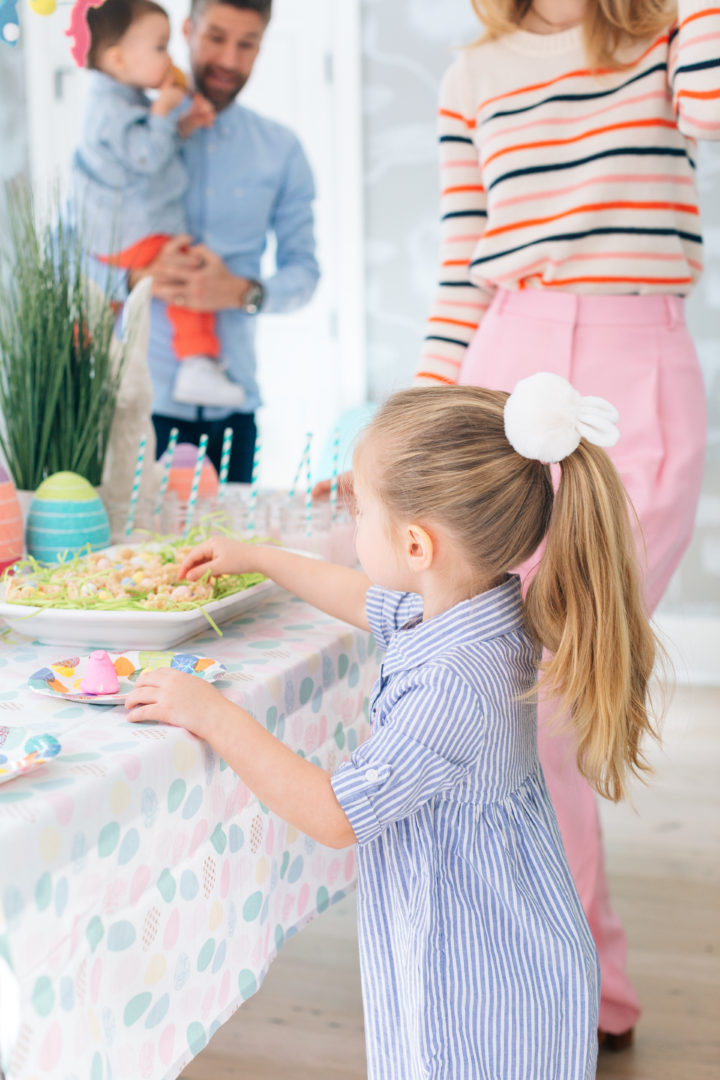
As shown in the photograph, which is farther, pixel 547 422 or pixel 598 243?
pixel 598 243

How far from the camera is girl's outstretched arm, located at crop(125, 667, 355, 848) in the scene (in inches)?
32.3

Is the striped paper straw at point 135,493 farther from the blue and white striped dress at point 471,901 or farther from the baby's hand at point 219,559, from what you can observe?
the blue and white striped dress at point 471,901

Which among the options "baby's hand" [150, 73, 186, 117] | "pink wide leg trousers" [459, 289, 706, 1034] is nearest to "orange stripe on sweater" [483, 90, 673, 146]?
"pink wide leg trousers" [459, 289, 706, 1034]

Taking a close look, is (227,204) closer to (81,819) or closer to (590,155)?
(590,155)

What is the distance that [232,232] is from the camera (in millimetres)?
3230

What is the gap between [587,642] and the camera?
3.12ft

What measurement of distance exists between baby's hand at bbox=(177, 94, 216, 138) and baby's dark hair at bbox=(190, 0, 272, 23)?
0.29 metres

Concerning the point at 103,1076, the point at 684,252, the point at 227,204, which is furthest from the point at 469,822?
the point at 227,204

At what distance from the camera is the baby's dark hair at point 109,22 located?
9.81 feet

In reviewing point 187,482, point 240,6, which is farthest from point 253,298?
point 187,482

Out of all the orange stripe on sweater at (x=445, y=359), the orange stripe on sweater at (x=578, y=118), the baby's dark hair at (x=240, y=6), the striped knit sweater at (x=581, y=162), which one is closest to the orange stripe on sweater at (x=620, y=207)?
the striped knit sweater at (x=581, y=162)

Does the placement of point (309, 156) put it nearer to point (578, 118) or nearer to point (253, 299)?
point (253, 299)

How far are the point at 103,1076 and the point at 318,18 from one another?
363 centimetres

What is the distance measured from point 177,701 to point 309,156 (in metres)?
3.26
